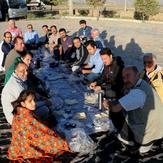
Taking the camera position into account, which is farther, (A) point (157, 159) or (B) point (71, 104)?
(B) point (71, 104)

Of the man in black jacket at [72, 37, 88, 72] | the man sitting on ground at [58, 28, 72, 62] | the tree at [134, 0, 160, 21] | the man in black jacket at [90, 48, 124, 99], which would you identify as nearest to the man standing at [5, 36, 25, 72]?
the man in black jacket at [72, 37, 88, 72]

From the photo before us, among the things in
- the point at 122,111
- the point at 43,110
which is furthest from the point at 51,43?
the point at 122,111

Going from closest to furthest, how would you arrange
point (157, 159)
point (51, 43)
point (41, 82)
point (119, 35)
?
point (157, 159) < point (41, 82) < point (51, 43) < point (119, 35)

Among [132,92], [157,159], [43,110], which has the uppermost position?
[132,92]

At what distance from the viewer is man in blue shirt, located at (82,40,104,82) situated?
8.62 meters

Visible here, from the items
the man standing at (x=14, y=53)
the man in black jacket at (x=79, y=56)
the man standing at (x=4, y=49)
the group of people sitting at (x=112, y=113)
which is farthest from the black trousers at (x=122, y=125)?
the man standing at (x=4, y=49)

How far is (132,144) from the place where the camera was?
5559 mm

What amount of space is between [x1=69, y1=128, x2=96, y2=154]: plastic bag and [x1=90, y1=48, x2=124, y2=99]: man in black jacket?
1534mm

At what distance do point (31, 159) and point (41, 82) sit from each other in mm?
3621

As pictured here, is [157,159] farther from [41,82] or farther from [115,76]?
[41,82]

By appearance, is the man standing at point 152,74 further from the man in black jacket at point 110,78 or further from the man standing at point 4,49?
the man standing at point 4,49

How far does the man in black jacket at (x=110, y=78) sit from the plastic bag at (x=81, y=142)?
5.03 ft

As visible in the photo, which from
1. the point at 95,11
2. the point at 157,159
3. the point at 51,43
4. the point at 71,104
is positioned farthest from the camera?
the point at 95,11

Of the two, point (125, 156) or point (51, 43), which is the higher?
point (51, 43)
